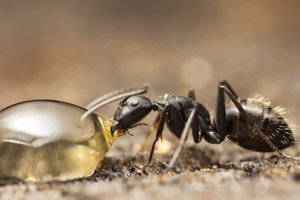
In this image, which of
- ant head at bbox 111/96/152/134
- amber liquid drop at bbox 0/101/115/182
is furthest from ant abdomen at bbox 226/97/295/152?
amber liquid drop at bbox 0/101/115/182

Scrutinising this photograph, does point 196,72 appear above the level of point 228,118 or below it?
above

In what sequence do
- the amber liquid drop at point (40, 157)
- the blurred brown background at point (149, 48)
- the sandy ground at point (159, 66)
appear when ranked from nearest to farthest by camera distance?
1. the sandy ground at point (159, 66)
2. the amber liquid drop at point (40, 157)
3. the blurred brown background at point (149, 48)

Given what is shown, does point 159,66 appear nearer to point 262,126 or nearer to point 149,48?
point 149,48

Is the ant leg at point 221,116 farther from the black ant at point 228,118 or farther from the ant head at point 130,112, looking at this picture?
the ant head at point 130,112

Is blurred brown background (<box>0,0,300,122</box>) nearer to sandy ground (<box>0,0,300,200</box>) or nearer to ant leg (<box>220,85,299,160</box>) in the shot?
sandy ground (<box>0,0,300,200</box>)

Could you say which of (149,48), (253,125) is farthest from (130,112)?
(149,48)

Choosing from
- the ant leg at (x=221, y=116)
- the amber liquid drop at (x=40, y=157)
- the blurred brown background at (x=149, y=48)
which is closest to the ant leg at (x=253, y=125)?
the ant leg at (x=221, y=116)
